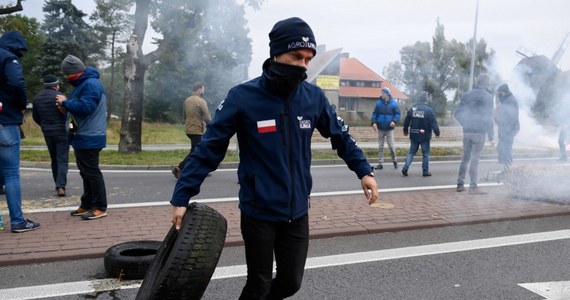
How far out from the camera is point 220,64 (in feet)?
35.3

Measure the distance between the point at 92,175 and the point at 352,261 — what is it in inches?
126

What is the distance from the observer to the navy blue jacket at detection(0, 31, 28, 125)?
4613 millimetres

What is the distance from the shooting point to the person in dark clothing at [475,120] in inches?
291

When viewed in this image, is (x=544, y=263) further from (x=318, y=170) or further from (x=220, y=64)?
(x=220, y=64)

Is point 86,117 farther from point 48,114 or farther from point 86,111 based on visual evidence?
point 48,114

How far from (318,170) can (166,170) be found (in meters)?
3.70

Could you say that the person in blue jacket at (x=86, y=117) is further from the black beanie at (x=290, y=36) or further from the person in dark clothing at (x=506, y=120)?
the person in dark clothing at (x=506, y=120)

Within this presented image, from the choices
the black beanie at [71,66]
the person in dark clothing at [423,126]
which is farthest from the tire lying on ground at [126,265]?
the person in dark clothing at [423,126]

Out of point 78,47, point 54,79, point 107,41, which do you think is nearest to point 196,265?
point 54,79

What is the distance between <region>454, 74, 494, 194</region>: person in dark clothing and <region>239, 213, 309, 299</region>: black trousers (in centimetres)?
565

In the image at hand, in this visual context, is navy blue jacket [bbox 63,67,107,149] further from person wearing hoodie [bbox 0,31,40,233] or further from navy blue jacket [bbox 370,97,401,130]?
navy blue jacket [bbox 370,97,401,130]

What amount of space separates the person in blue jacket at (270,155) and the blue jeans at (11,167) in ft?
10.4

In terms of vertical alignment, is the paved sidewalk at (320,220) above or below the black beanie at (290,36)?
below

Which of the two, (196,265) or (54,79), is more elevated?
(54,79)
